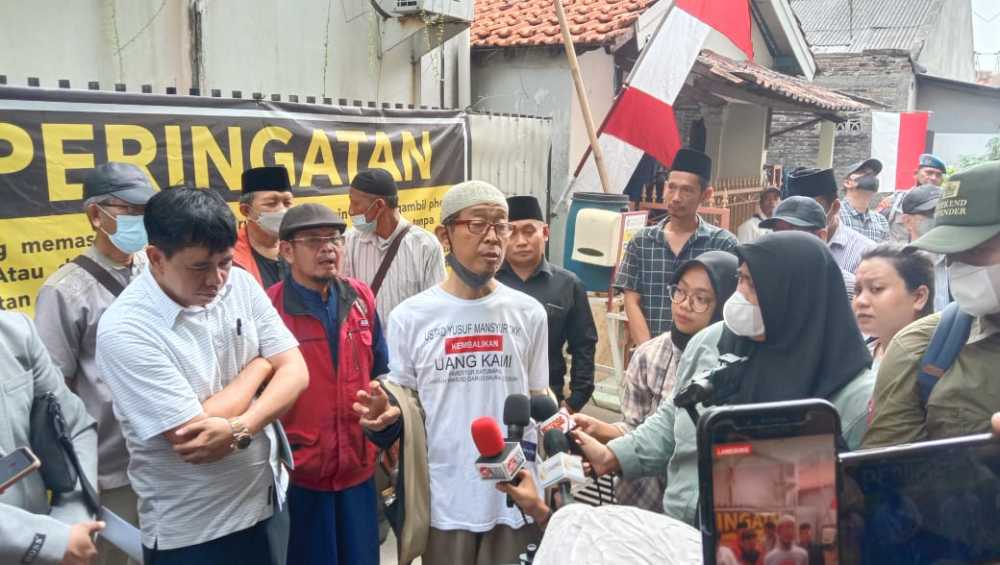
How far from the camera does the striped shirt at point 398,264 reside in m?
4.23

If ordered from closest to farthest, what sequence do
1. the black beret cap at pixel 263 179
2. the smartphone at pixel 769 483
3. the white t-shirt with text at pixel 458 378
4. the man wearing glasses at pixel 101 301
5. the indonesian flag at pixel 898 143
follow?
the smartphone at pixel 769 483
the white t-shirt with text at pixel 458 378
the man wearing glasses at pixel 101 301
the black beret cap at pixel 263 179
the indonesian flag at pixel 898 143

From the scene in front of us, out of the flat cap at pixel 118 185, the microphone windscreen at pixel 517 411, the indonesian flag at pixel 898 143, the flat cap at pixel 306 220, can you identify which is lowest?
the microphone windscreen at pixel 517 411

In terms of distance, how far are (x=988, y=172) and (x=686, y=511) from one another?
4.37ft

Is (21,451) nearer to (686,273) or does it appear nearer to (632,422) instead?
(632,422)

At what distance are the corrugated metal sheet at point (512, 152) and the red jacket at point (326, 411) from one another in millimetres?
4423

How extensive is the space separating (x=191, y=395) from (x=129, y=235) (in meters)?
1.15

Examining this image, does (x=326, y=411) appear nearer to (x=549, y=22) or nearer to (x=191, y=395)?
(x=191, y=395)

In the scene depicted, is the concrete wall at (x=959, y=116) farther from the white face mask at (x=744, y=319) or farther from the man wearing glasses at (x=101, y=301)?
the man wearing glasses at (x=101, y=301)

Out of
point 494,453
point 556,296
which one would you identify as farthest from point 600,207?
point 494,453

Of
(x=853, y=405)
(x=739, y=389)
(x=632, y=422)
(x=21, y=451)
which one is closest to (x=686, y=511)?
(x=739, y=389)

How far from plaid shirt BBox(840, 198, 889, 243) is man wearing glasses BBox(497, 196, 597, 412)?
3.66m

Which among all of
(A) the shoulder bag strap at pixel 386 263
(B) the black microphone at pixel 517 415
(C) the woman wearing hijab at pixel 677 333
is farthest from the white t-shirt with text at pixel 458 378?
(A) the shoulder bag strap at pixel 386 263

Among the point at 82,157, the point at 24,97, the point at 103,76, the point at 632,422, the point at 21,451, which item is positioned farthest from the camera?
the point at 103,76

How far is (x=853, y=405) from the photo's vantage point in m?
2.17
